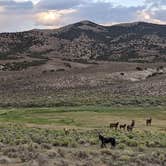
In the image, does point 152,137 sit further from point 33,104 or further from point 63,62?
point 63,62

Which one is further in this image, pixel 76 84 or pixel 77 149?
pixel 76 84

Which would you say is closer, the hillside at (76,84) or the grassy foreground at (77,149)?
the grassy foreground at (77,149)

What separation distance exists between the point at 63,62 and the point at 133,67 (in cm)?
2179

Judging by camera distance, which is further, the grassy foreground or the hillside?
the hillside

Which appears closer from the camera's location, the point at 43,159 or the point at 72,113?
the point at 43,159

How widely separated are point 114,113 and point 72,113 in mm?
4993

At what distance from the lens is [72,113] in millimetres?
61062

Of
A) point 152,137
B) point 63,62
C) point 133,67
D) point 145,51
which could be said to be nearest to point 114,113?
point 152,137

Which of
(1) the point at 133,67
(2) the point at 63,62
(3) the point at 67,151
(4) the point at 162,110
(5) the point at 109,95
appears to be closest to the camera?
(3) the point at 67,151

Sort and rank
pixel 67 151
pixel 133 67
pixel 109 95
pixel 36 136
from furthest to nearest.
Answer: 1. pixel 133 67
2. pixel 109 95
3. pixel 36 136
4. pixel 67 151

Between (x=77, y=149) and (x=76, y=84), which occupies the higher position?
(x=77, y=149)

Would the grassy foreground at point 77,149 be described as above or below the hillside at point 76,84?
above

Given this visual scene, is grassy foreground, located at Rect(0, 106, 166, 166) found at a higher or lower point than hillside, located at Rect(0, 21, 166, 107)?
higher

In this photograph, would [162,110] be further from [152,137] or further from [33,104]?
[152,137]
